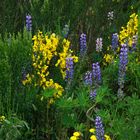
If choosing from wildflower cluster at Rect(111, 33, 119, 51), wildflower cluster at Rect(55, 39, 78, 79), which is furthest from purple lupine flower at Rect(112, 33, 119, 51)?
wildflower cluster at Rect(55, 39, 78, 79)

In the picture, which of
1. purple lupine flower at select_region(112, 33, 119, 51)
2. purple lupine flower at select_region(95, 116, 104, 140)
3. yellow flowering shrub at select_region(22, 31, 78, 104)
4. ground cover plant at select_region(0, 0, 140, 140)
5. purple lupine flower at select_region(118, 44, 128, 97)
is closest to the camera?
purple lupine flower at select_region(95, 116, 104, 140)

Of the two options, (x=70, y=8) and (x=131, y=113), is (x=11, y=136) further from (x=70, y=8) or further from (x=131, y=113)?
(x=70, y=8)

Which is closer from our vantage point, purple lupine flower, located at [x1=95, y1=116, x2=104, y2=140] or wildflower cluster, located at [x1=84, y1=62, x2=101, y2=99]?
purple lupine flower, located at [x1=95, y1=116, x2=104, y2=140]

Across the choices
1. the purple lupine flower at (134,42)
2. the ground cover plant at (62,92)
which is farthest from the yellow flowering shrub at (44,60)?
the purple lupine flower at (134,42)

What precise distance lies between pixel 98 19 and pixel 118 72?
1.11 metres

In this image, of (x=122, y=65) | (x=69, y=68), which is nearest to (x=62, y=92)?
(x=69, y=68)

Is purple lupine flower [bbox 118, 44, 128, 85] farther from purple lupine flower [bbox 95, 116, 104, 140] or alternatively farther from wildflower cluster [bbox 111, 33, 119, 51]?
wildflower cluster [bbox 111, 33, 119, 51]

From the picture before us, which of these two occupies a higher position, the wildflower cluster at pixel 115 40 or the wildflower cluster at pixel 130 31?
the wildflower cluster at pixel 130 31

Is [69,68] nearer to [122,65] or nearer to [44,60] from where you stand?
[44,60]

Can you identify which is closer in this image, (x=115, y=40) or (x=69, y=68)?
(x=69, y=68)

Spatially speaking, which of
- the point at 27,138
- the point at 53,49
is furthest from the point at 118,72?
the point at 27,138

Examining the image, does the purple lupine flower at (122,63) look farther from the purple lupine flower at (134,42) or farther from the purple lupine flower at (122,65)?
the purple lupine flower at (134,42)

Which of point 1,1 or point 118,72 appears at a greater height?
point 1,1

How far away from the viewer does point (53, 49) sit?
3.05 m
